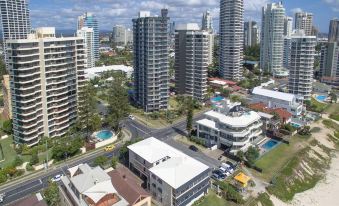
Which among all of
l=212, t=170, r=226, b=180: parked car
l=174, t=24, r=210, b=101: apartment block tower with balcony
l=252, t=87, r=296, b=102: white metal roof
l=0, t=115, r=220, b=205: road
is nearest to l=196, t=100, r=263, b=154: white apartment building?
l=0, t=115, r=220, b=205: road

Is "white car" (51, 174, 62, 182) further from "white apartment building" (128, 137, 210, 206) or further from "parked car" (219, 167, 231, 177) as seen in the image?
"parked car" (219, 167, 231, 177)

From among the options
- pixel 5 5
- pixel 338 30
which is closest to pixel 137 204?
pixel 5 5

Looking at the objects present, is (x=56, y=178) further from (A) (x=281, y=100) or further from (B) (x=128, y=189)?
(A) (x=281, y=100)

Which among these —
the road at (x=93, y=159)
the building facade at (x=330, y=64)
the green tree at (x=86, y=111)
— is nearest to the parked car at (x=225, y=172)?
the road at (x=93, y=159)

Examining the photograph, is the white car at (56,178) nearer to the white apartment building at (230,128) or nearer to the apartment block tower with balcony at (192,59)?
the white apartment building at (230,128)

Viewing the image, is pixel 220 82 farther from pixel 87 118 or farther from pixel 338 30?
pixel 338 30

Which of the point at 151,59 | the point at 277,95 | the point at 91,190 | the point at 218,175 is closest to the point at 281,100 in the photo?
the point at 277,95
